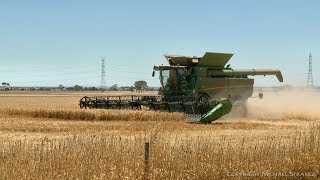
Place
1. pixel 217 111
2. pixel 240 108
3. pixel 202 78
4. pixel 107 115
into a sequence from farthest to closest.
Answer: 1. pixel 240 108
2. pixel 202 78
3. pixel 107 115
4. pixel 217 111

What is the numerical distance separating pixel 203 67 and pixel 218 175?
56.7ft

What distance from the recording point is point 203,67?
25.7m

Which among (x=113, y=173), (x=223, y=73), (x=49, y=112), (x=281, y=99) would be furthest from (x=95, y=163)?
(x=281, y=99)

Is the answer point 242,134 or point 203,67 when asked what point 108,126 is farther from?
point 203,67

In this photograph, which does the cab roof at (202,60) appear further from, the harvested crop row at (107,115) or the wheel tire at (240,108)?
the harvested crop row at (107,115)

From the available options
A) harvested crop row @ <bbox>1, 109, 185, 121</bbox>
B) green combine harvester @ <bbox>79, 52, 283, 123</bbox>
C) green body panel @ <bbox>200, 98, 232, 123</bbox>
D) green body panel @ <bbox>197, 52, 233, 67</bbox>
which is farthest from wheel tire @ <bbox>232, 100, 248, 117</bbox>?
Answer: green body panel @ <bbox>200, 98, 232, 123</bbox>

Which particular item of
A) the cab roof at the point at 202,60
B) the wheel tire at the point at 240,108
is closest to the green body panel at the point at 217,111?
the cab roof at the point at 202,60

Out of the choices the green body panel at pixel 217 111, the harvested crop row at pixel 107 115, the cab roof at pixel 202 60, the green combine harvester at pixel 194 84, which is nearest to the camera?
the green body panel at pixel 217 111

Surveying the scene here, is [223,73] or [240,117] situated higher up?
[223,73]

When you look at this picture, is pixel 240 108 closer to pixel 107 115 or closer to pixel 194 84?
pixel 194 84

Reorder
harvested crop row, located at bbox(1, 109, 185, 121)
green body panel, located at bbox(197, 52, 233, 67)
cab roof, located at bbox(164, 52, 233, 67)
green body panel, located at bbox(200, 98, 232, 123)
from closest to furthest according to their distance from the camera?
green body panel, located at bbox(200, 98, 232, 123) → harvested crop row, located at bbox(1, 109, 185, 121) → green body panel, located at bbox(197, 52, 233, 67) → cab roof, located at bbox(164, 52, 233, 67)

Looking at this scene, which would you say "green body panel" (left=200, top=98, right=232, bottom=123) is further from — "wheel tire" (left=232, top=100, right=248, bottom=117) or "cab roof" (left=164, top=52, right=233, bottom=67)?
"wheel tire" (left=232, top=100, right=248, bottom=117)

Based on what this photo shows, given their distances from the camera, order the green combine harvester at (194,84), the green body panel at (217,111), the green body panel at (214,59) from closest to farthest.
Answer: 1. the green body panel at (217,111)
2. the green combine harvester at (194,84)
3. the green body panel at (214,59)

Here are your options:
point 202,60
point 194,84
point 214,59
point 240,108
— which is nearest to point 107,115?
point 194,84
